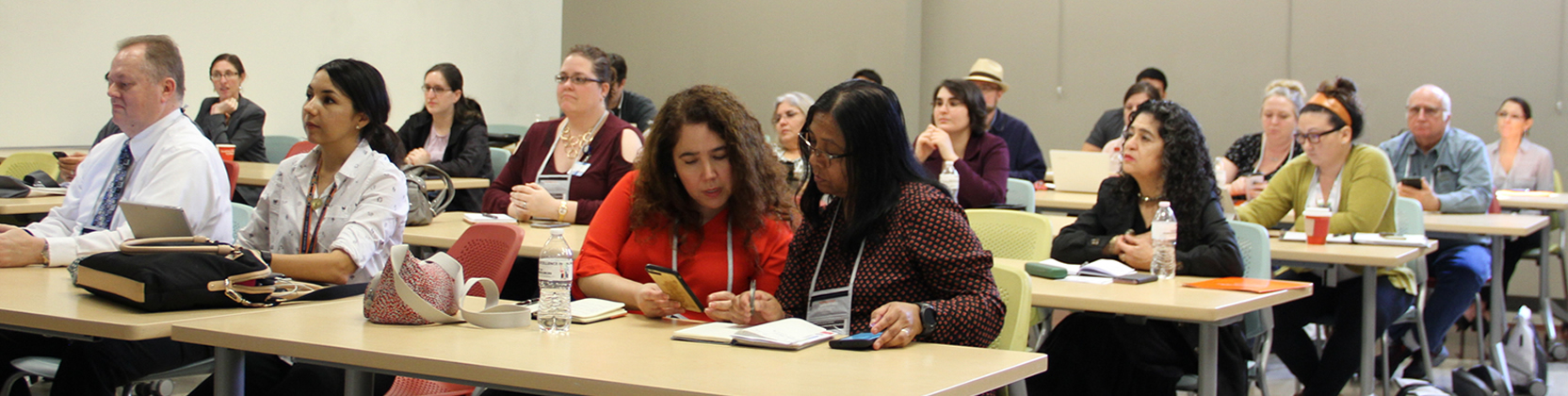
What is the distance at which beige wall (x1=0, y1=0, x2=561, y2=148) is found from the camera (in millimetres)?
6598

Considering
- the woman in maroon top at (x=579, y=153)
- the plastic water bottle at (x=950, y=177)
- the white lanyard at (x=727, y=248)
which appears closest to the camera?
the white lanyard at (x=727, y=248)

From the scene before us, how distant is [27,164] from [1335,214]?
5618mm

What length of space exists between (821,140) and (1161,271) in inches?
53.9

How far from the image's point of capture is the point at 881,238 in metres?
2.20

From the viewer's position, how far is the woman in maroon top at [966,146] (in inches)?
192

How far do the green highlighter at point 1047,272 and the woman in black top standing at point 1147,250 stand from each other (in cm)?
11

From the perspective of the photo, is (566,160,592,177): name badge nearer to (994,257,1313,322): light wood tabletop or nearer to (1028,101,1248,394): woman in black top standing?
(1028,101,1248,394): woman in black top standing

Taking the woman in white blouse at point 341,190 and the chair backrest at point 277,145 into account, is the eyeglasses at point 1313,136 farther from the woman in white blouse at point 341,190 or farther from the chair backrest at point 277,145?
the chair backrest at point 277,145

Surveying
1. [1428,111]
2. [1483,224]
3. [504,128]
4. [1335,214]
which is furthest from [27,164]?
[1428,111]

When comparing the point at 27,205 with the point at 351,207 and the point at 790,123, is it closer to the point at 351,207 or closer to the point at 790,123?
the point at 351,207

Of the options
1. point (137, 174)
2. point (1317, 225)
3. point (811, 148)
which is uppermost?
point (811, 148)

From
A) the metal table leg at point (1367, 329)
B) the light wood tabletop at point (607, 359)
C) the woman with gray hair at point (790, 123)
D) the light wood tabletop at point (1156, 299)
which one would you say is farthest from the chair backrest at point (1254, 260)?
the woman with gray hair at point (790, 123)


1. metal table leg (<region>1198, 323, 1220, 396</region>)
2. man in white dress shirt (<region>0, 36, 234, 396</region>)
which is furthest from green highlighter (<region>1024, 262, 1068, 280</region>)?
man in white dress shirt (<region>0, 36, 234, 396</region>)

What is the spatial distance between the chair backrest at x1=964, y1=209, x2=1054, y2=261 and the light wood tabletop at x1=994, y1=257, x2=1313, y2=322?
37 centimetres
